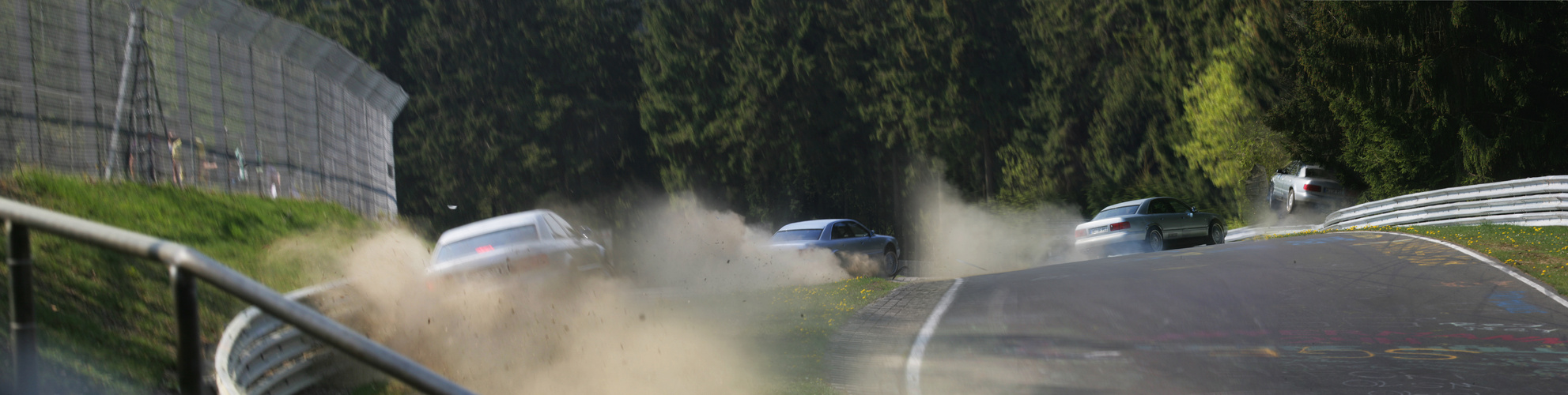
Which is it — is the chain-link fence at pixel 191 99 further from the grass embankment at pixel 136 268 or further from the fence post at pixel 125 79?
the grass embankment at pixel 136 268

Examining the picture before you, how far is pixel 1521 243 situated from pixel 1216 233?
7.55 m

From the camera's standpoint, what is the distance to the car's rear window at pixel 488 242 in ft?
39.0

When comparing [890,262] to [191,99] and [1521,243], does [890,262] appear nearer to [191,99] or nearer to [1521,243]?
[1521,243]

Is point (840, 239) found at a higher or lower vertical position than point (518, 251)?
lower

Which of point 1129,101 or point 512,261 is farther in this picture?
point 1129,101

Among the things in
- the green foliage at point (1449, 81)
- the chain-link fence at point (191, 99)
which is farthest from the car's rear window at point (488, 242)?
the green foliage at point (1449, 81)

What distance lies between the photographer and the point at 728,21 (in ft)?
204

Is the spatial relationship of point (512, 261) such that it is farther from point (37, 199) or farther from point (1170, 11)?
point (1170, 11)

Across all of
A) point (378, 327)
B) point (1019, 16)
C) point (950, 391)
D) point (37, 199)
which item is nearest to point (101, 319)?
point (378, 327)

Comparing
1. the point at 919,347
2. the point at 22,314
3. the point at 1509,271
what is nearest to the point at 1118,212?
the point at 1509,271

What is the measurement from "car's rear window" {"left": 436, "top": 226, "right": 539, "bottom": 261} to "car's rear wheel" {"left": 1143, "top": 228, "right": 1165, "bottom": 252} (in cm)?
1427

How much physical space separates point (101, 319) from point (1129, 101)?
49306 millimetres

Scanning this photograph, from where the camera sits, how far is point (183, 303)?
291 cm

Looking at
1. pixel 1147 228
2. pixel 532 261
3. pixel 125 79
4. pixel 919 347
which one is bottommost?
pixel 919 347
